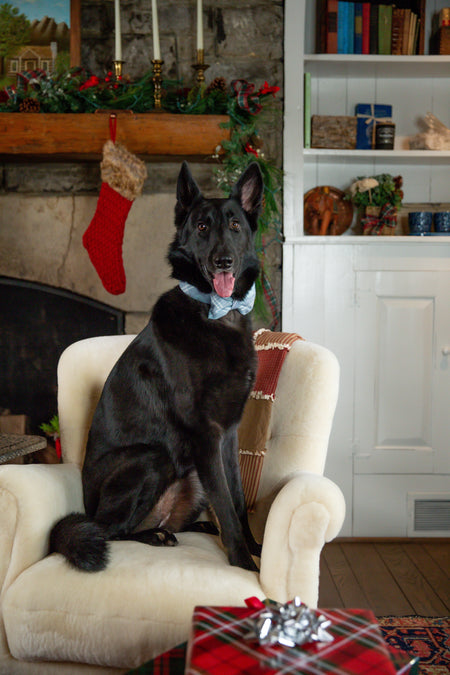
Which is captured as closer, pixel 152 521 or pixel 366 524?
pixel 152 521

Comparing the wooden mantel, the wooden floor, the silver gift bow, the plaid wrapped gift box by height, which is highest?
the wooden mantel

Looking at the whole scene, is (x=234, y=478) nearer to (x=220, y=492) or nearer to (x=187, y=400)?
(x=220, y=492)

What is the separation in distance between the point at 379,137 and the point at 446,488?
5.23 feet

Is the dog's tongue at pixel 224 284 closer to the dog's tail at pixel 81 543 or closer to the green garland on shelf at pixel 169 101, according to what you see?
the dog's tail at pixel 81 543

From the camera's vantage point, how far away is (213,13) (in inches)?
111

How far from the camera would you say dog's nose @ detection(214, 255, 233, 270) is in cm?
150

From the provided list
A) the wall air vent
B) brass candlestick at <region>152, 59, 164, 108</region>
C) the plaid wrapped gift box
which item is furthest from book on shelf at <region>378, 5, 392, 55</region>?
the plaid wrapped gift box

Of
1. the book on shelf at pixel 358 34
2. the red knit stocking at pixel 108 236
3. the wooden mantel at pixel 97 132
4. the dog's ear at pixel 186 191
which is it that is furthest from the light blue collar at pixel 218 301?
the book on shelf at pixel 358 34

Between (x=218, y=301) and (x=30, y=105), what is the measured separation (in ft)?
5.05

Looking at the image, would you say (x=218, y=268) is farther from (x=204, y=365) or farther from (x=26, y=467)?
(x=26, y=467)

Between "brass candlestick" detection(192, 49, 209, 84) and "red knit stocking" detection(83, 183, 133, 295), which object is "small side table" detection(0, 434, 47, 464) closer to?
"red knit stocking" detection(83, 183, 133, 295)

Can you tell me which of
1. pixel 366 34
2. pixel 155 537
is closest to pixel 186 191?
pixel 155 537

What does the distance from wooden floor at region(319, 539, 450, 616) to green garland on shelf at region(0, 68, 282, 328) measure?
1417 mm

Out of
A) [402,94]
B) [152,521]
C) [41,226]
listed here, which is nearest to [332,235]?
[402,94]
